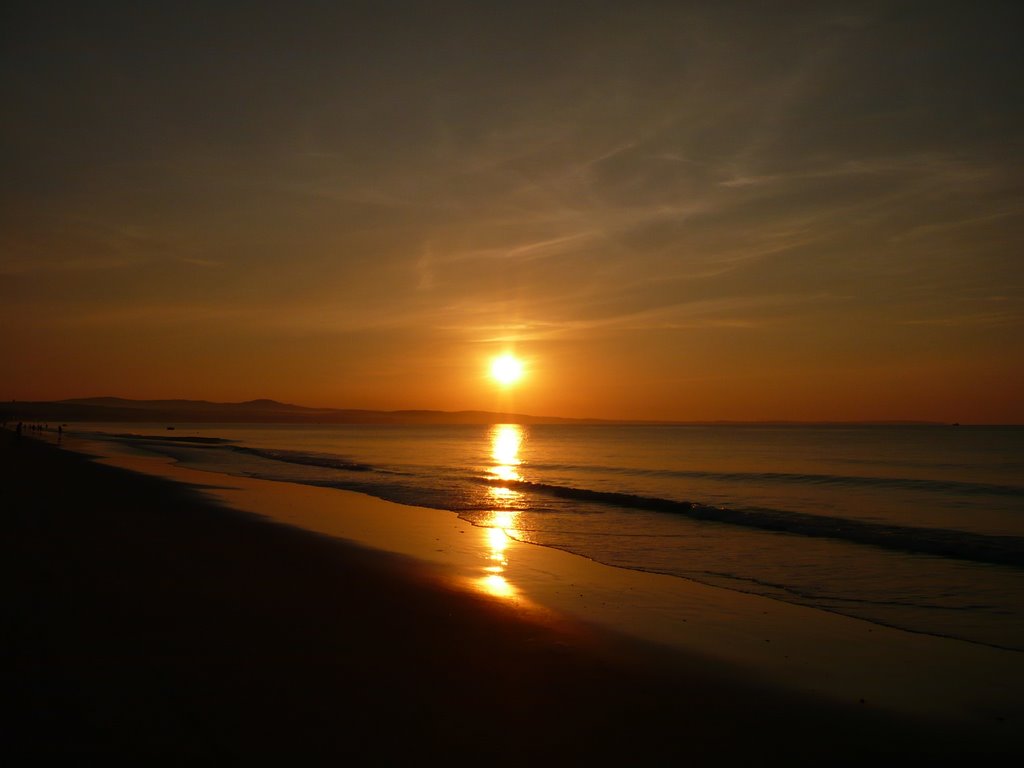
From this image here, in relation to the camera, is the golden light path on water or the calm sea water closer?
the golden light path on water

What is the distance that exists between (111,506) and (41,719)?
56.0 ft

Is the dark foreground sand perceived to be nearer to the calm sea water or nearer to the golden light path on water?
the golden light path on water

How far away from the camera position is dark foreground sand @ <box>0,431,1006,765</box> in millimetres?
5582

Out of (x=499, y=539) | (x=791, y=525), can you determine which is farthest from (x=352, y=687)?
(x=791, y=525)

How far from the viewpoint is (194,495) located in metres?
26.1

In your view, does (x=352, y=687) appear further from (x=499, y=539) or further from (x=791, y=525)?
(x=791, y=525)

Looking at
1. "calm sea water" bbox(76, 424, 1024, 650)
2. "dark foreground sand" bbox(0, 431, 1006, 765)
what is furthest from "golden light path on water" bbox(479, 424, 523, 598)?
"dark foreground sand" bbox(0, 431, 1006, 765)

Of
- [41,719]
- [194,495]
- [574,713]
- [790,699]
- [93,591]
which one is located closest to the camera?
[41,719]

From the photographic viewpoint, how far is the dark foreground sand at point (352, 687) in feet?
18.3

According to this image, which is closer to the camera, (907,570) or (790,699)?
(790,699)

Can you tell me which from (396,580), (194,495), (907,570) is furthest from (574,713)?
(194,495)

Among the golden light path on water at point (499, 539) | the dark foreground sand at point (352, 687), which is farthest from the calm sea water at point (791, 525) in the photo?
the dark foreground sand at point (352, 687)

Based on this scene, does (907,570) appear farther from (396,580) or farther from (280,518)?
(280,518)

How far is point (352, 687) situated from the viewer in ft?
22.4
